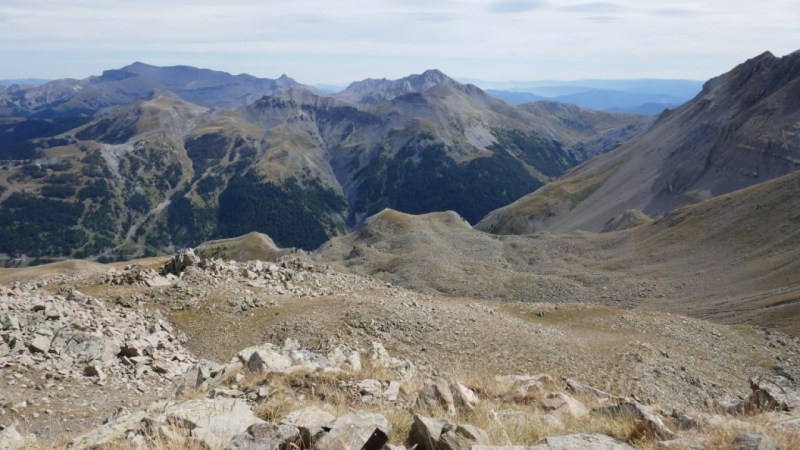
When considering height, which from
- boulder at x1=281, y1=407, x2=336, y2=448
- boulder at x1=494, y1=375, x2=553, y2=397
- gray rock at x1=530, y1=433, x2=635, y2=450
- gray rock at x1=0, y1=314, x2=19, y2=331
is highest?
gray rock at x1=530, y1=433, x2=635, y2=450

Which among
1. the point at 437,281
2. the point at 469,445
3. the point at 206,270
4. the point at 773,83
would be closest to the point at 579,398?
the point at 469,445

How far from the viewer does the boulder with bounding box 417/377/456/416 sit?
12336 mm

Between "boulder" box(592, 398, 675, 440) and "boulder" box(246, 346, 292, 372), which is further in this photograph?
"boulder" box(246, 346, 292, 372)

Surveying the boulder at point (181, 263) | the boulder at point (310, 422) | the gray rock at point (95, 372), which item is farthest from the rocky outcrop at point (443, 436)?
the boulder at point (181, 263)

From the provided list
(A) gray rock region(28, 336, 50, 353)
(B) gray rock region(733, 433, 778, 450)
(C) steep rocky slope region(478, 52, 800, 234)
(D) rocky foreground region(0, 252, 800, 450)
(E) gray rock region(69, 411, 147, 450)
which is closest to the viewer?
(B) gray rock region(733, 433, 778, 450)

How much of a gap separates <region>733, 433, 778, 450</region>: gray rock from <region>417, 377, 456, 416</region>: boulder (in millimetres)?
5578

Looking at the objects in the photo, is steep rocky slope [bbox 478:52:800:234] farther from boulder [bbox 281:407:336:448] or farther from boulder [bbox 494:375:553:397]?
boulder [bbox 281:407:336:448]

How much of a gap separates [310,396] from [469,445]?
225 inches

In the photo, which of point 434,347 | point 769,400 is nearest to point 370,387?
point 769,400

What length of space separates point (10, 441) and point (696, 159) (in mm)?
157190

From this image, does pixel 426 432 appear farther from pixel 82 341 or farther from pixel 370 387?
pixel 82 341

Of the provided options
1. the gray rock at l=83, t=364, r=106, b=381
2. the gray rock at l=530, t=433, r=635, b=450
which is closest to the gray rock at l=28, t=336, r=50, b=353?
the gray rock at l=83, t=364, r=106, b=381

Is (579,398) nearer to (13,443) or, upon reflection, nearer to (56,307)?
(13,443)

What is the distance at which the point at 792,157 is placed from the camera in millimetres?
115250
